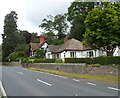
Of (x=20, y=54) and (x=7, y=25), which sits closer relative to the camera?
(x=20, y=54)

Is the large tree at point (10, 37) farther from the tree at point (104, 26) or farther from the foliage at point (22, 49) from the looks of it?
the tree at point (104, 26)

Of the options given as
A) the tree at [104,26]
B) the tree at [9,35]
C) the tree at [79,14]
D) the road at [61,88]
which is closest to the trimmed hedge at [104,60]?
the tree at [104,26]

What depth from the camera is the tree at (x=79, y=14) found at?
2165 inches

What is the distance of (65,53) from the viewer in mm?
45062

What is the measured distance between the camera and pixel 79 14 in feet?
184

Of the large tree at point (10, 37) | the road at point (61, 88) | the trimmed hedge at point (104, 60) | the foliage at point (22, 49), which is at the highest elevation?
the large tree at point (10, 37)

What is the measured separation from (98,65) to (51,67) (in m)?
15.5

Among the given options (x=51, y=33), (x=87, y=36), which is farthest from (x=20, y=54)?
(x=87, y=36)

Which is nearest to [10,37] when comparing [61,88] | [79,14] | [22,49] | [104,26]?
[22,49]

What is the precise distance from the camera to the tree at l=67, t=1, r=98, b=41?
55.0 m

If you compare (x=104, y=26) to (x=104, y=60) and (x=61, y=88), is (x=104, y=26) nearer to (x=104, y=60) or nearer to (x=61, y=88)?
(x=104, y=60)

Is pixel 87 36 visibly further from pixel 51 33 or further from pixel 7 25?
pixel 7 25

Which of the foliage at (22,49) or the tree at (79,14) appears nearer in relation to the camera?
the tree at (79,14)

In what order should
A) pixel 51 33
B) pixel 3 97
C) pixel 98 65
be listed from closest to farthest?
1. pixel 3 97
2. pixel 98 65
3. pixel 51 33
